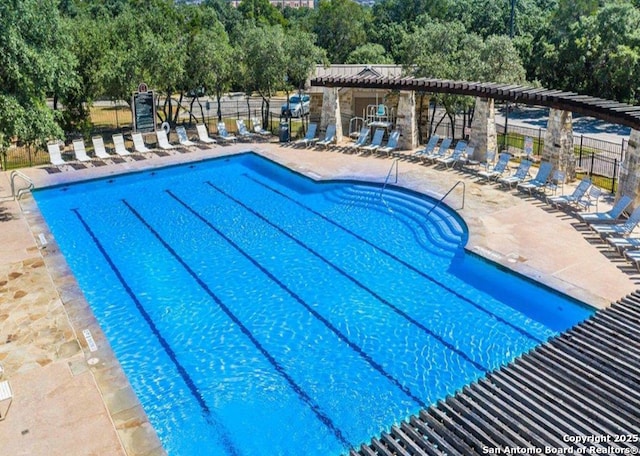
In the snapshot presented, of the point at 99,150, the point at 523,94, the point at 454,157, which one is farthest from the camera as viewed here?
the point at 99,150

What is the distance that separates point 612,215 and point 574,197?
5.07ft

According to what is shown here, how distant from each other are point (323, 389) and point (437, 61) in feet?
59.4

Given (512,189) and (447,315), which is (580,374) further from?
(512,189)

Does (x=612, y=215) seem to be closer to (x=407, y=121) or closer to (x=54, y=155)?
(x=407, y=121)

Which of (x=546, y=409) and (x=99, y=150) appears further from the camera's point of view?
(x=99, y=150)

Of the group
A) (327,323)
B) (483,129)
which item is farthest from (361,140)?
(327,323)

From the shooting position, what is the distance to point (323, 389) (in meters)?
9.58

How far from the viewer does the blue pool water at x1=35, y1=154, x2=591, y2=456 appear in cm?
908

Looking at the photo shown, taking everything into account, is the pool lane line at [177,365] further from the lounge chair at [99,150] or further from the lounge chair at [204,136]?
the lounge chair at [204,136]

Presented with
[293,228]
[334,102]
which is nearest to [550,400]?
[293,228]

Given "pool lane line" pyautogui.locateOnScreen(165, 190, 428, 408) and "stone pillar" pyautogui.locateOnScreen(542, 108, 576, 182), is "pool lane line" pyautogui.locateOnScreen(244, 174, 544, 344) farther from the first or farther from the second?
"stone pillar" pyautogui.locateOnScreen(542, 108, 576, 182)

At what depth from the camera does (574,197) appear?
1659 centimetres

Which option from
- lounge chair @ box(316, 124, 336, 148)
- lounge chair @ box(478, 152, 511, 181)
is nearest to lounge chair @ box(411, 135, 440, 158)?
lounge chair @ box(478, 152, 511, 181)

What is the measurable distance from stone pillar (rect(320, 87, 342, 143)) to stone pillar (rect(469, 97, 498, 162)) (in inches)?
239
